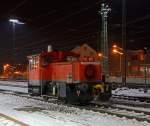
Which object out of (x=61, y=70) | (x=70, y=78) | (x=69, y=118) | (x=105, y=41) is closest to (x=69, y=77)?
(x=70, y=78)

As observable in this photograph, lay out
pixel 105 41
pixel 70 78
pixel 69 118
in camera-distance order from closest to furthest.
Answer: pixel 69 118
pixel 70 78
pixel 105 41

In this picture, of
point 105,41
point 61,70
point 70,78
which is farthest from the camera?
point 105,41

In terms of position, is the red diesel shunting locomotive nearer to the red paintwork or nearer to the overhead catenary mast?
the red paintwork

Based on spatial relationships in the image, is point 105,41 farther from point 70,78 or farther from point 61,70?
point 70,78

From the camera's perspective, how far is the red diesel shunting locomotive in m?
19.0

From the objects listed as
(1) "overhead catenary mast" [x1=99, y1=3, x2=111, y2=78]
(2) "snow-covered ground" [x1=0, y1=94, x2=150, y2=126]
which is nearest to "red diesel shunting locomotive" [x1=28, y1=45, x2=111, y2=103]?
(2) "snow-covered ground" [x1=0, y1=94, x2=150, y2=126]

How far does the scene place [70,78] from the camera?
19469 millimetres

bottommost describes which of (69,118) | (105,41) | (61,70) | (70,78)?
(69,118)

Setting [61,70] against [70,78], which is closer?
[70,78]

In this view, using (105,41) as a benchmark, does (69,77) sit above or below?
below

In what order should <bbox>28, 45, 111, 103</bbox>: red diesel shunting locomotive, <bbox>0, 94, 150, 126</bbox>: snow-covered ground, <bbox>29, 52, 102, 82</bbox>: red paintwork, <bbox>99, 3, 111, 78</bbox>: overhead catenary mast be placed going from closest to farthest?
<bbox>0, 94, 150, 126</bbox>: snow-covered ground, <bbox>28, 45, 111, 103</bbox>: red diesel shunting locomotive, <bbox>29, 52, 102, 82</bbox>: red paintwork, <bbox>99, 3, 111, 78</bbox>: overhead catenary mast

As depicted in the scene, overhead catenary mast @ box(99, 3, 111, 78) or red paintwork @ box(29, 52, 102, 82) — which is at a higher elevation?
overhead catenary mast @ box(99, 3, 111, 78)

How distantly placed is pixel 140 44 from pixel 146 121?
85.9 metres

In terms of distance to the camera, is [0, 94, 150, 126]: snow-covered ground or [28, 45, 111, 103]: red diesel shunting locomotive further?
[28, 45, 111, 103]: red diesel shunting locomotive
